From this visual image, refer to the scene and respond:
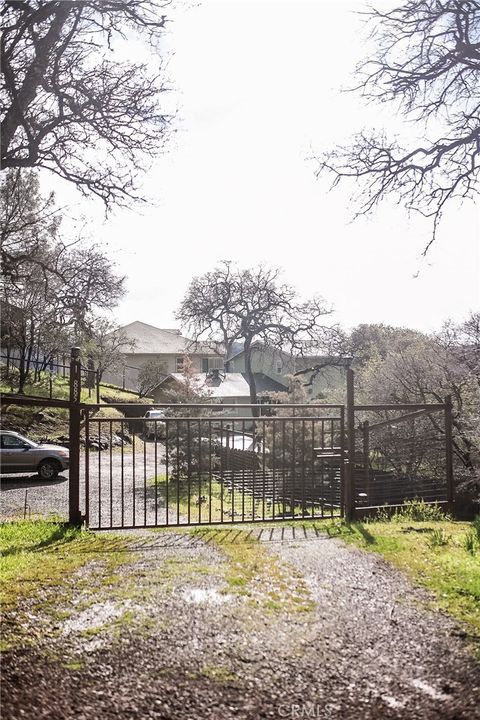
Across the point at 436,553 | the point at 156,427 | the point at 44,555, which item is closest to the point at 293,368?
the point at 156,427

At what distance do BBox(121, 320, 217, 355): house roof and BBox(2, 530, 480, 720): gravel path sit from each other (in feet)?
142

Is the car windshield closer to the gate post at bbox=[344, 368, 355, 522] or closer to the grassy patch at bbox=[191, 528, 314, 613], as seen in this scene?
the gate post at bbox=[344, 368, 355, 522]

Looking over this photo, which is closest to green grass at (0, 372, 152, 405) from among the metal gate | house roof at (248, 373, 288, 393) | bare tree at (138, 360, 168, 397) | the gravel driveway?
the metal gate

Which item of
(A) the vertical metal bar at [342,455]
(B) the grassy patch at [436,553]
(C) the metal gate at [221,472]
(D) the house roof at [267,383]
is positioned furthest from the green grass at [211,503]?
(D) the house roof at [267,383]

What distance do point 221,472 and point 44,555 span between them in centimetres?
238

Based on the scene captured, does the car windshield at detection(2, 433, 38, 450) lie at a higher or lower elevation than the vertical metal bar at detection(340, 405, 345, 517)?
lower

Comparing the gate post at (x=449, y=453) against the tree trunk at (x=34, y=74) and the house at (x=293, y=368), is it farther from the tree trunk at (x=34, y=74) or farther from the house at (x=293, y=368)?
the house at (x=293, y=368)

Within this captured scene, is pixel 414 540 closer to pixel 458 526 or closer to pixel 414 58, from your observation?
pixel 458 526

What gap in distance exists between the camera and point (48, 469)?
15609 mm

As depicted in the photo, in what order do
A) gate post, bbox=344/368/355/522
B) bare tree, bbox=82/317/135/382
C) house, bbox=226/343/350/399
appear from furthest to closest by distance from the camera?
1. house, bbox=226/343/350/399
2. bare tree, bbox=82/317/135/382
3. gate post, bbox=344/368/355/522

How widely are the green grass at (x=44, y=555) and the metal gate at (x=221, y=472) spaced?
0.45 m

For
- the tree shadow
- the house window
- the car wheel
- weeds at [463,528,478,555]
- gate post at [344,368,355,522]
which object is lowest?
the tree shadow

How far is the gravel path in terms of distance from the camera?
252 centimetres

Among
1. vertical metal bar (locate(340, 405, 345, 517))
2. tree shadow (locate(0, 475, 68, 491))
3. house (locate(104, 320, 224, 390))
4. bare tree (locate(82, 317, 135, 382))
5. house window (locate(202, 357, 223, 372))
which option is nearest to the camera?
vertical metal bar (locate(340, 405, 345, 517))
